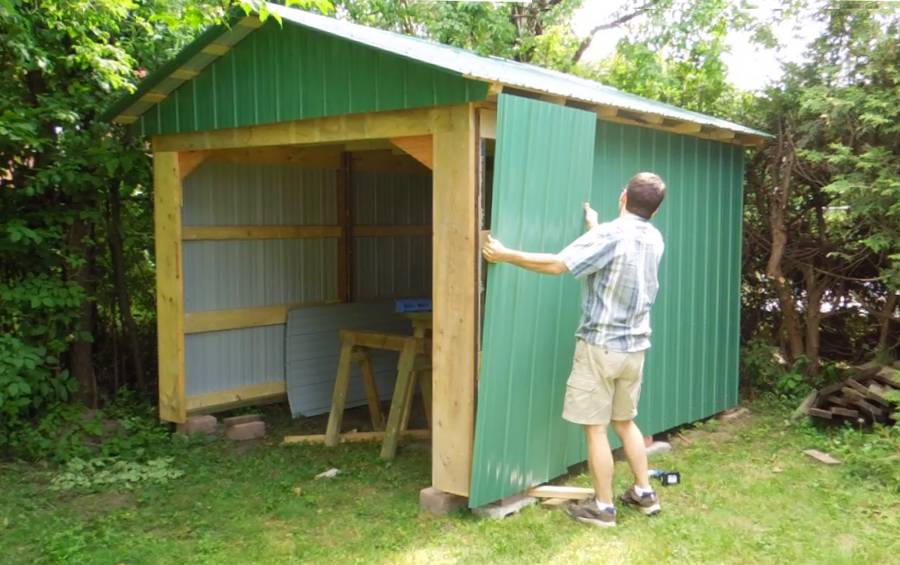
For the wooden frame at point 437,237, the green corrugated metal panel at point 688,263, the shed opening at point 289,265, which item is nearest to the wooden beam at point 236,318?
the shed opening at point 289,265

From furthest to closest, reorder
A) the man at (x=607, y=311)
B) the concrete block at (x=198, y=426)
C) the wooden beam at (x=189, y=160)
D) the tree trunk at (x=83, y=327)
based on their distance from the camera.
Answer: the tree trunk at (x=83, y=327), the concrete block at (x=198, y=426), the wooden beam at (x=189, y=160), the man at (x=607, y=311)

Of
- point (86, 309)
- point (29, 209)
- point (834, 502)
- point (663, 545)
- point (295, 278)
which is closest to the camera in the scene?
point (663, 545)

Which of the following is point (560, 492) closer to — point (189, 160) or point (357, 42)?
point (357, 42)

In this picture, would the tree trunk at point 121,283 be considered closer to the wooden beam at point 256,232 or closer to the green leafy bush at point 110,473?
the wooden beam at point 256,232

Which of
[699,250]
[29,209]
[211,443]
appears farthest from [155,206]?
[699,250]

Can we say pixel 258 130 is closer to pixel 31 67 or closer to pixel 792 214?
pixel 31 67

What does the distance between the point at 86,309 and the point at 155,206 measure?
118 centimetres

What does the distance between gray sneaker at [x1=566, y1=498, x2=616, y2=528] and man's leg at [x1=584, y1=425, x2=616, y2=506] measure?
0.05 metres

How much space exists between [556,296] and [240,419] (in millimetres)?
3352

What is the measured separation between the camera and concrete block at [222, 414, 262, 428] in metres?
6.91

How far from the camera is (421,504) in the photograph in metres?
4.95

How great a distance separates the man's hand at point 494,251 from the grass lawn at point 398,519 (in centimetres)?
154

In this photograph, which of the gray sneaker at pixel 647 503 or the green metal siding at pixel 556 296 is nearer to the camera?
the green metal siding at pixel 556 296

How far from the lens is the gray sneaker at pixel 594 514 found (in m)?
4.63
